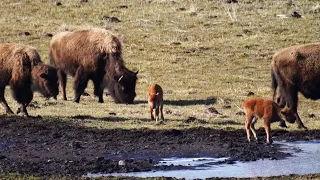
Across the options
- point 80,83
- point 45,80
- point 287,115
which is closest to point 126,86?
point 80,83

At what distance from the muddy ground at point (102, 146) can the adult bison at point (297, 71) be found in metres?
1.86

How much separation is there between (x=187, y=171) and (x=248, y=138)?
11.2 ft

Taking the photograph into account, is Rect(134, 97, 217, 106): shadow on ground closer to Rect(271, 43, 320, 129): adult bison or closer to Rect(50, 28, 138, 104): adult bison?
Rect(50, 28, 138, 104): adult bison

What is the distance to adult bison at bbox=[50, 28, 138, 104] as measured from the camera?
2389cm

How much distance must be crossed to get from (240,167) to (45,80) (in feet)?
26.3

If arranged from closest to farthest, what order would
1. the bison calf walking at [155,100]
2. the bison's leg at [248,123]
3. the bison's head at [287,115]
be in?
1. the bison's leg at [248,123]
2. the bison's head at [287,115]
3. the bison calf walking at [155,100]

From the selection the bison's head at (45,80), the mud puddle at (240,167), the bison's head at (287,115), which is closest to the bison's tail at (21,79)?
the bison's head at (45,80)

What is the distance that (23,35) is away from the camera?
1443 inches

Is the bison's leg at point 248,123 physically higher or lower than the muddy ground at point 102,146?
higher

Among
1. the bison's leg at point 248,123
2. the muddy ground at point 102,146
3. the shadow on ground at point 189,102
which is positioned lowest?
the shadow on ground at point 189,102

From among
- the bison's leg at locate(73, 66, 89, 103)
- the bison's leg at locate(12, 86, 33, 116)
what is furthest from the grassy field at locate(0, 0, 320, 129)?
the bison's leg at locate(12, 86, 33, 116)

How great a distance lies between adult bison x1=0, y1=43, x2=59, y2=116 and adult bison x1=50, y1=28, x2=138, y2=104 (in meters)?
2.71

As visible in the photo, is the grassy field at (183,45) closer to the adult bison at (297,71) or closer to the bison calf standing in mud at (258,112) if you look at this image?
the adult bison at (297,71)

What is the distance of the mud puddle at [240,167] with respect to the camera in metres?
14.1
